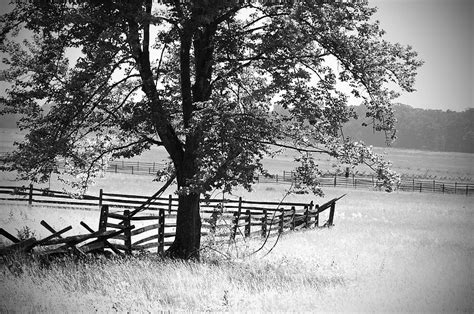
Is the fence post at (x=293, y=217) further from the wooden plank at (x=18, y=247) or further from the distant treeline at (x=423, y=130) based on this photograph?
the distant treeline at (x=423, y=130)

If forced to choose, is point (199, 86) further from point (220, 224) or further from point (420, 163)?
point (420, 163)

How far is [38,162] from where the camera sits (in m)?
12.4

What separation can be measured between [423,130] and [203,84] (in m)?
144

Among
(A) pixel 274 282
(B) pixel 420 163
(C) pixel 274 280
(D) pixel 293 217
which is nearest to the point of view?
(A) pixel 274 282

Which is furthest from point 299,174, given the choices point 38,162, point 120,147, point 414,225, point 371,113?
point 414,225

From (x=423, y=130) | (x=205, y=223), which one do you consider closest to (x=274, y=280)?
(x=205, y=223)

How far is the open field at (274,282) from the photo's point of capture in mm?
10273

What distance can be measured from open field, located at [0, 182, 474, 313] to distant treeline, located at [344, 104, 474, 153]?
353ft

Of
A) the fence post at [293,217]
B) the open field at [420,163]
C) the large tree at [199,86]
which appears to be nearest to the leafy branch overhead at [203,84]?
the large tree at [199,86]

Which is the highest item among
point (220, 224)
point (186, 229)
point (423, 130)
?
point (423, 130)

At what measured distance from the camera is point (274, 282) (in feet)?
40.9

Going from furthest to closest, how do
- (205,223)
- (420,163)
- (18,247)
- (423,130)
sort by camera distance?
(423,130) < (420,163) < (205,223) < (18,247)

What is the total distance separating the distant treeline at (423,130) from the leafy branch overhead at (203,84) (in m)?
112

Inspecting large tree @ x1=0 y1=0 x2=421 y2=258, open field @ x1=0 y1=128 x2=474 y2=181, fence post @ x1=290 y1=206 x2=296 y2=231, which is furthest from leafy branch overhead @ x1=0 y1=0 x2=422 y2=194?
open field @ x1=0 y1=128 x2=474 y2=181
